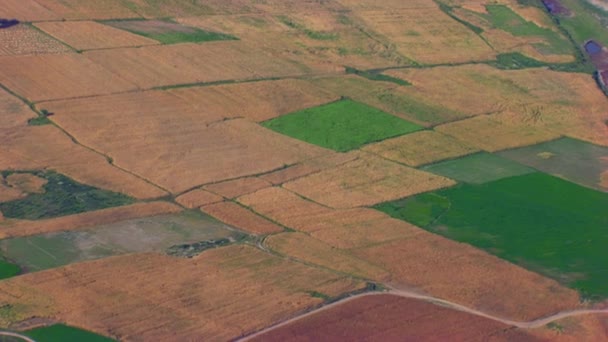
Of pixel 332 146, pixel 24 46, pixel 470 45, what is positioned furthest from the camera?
pixel 470 45

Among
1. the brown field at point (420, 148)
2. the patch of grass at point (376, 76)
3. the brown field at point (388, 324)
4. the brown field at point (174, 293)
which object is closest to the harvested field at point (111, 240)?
the brown field at point (174, 293)

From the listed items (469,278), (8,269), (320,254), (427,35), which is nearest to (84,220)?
(8,269)

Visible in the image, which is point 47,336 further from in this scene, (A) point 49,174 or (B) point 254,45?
(B) point 254,45

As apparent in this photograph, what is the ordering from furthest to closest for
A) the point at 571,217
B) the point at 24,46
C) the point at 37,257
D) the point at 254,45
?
the point at 254,45 → the point at 24,46 → the point at 571,217 → the point at 37,257

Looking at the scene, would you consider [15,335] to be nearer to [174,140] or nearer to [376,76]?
[174,140]

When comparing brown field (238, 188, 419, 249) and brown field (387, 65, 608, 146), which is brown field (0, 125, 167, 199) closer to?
brown field (238, 188, 419, 249)

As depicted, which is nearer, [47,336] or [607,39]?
[47,336]

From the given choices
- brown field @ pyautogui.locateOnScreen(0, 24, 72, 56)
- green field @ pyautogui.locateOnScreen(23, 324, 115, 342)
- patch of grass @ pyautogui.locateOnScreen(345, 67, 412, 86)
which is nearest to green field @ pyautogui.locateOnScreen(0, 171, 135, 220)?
green field @ pyautogui.locateOnScreen(23, 324, 115, 342)

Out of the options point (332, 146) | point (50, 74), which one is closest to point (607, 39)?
point (332, 146)
